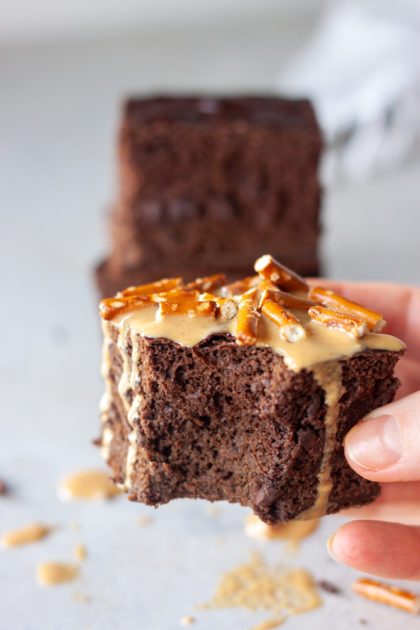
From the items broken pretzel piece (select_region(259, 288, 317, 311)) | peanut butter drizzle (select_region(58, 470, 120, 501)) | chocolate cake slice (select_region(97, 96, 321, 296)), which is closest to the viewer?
broken pretzel piece (select_region(259, 288, 317, 311))

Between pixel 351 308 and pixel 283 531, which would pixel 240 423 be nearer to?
pixel 351 308

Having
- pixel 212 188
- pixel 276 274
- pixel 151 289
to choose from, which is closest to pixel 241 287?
pixel 276 274

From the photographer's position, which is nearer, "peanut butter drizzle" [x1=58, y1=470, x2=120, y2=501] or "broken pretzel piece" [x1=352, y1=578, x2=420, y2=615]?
"broken pretzel piece" [x1=352, y1=578, x2=420, y2=615]

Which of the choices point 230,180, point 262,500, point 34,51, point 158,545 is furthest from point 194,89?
point 262,500

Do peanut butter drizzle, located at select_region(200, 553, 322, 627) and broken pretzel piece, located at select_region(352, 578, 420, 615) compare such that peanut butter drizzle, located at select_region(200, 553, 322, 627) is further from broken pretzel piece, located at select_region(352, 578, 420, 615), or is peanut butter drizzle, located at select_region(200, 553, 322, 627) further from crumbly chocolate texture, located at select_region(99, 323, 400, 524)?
crumbly chocolate texture, located at select_region(99, 323, 400, 524)

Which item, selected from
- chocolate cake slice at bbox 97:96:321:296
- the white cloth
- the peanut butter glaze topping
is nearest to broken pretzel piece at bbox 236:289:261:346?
the peanut butter glaze topping

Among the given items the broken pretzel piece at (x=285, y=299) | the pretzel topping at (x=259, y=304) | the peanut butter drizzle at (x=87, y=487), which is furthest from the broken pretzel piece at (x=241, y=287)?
the peanut butter drizzle at (x=87, y=487)

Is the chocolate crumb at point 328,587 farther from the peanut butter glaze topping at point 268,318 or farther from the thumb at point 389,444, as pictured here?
the peanut butter glaze topping at point 268,318
